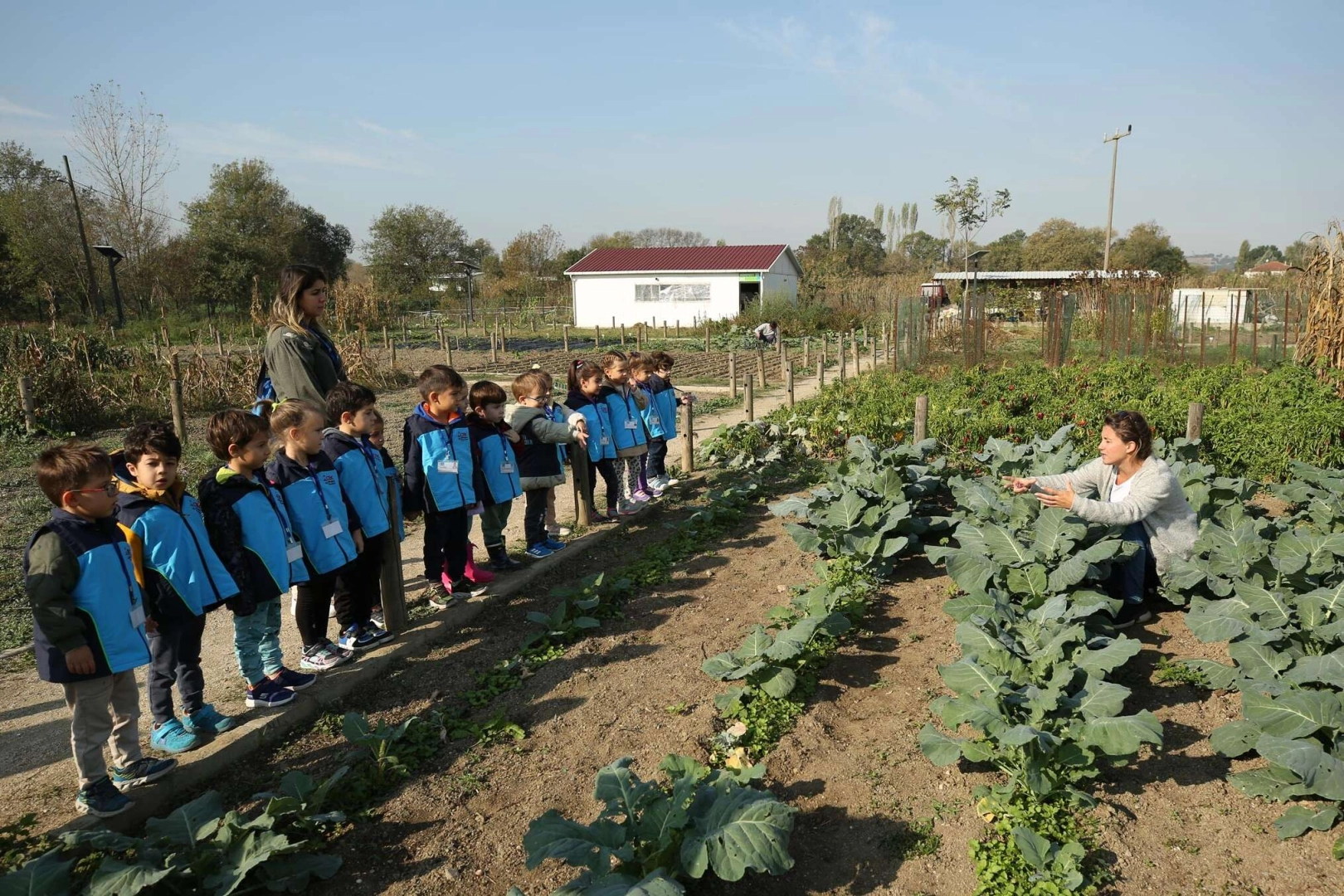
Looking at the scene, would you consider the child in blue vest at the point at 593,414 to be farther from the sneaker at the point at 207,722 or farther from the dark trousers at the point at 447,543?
the sneaker at the point at 207,722

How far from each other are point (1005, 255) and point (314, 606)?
70.9 metres

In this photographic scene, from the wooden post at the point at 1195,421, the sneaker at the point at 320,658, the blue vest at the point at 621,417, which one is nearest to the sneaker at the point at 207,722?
the sneaker at the point at 320,658

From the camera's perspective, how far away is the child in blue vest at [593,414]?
705 cm

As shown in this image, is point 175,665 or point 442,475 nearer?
point 175,665

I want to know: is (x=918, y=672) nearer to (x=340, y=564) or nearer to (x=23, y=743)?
(x=340, y=564)

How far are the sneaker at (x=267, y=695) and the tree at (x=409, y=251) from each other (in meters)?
51.4

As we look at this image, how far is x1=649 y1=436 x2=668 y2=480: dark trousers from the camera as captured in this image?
331 inches

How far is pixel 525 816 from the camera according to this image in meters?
3.15

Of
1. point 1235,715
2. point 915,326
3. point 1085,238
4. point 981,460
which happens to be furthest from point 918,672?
point 1085,238

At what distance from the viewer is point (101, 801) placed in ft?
9.83

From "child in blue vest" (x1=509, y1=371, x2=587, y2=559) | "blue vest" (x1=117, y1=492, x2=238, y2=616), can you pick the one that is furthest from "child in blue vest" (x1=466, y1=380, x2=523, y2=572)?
"blue vest" (x1=117, y1=492, x2=238, y2=616)

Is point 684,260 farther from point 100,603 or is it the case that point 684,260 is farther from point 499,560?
point 100,603

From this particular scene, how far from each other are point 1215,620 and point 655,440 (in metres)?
5.39

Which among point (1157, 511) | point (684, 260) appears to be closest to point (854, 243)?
Result: point (684, 260)
